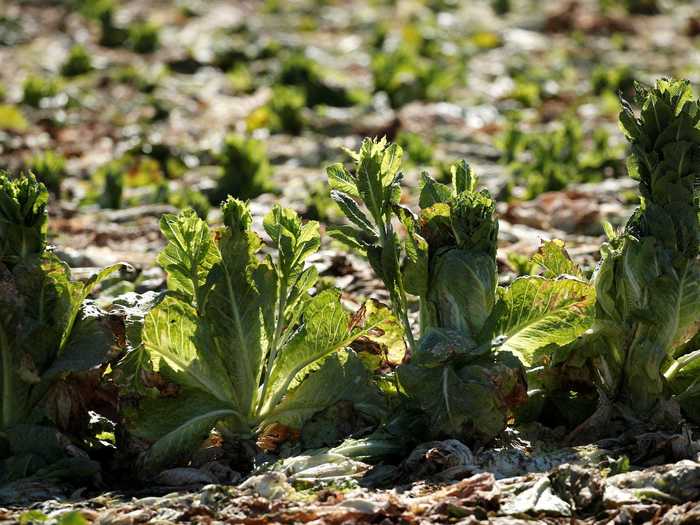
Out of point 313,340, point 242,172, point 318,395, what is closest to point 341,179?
point 313,340

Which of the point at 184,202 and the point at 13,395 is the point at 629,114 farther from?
the point at 184,202

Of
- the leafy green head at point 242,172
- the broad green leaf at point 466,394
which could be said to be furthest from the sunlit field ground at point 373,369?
the leafy green head at point 242,172

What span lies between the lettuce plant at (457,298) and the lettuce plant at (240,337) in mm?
208

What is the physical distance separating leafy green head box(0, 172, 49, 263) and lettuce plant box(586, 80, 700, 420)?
6.22 ft

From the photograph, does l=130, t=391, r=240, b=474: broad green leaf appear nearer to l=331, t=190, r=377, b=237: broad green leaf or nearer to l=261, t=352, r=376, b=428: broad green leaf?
l=261, t=352, r=376, b=428: broad green leaf

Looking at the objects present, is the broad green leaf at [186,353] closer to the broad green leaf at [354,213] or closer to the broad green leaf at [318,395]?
the broad green leaf at [318,395]

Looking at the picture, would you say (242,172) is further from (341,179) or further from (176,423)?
(176,423)

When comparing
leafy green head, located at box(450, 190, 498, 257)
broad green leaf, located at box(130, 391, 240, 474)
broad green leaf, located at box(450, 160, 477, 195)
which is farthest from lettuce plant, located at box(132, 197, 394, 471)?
broad green leaf, located at box(450, 160, 477, 195)

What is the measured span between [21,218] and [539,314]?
1.74m

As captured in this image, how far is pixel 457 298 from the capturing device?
4109 mm

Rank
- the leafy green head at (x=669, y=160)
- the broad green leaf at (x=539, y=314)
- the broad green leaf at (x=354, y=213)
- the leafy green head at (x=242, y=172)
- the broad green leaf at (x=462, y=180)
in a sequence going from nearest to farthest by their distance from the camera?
the broad green leaf at (x=539, y=314), the leafy green head at (x=669, y=160), the broad green leaf at (x=354, y=213), the broad green leaf at (x=462, y=180), the leafy green head at (x=242, y=172)

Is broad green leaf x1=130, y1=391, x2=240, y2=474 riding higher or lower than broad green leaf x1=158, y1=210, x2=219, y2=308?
lower

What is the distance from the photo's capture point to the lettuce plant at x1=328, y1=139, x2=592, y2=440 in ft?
12.9

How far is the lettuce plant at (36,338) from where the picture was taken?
4004 mm
